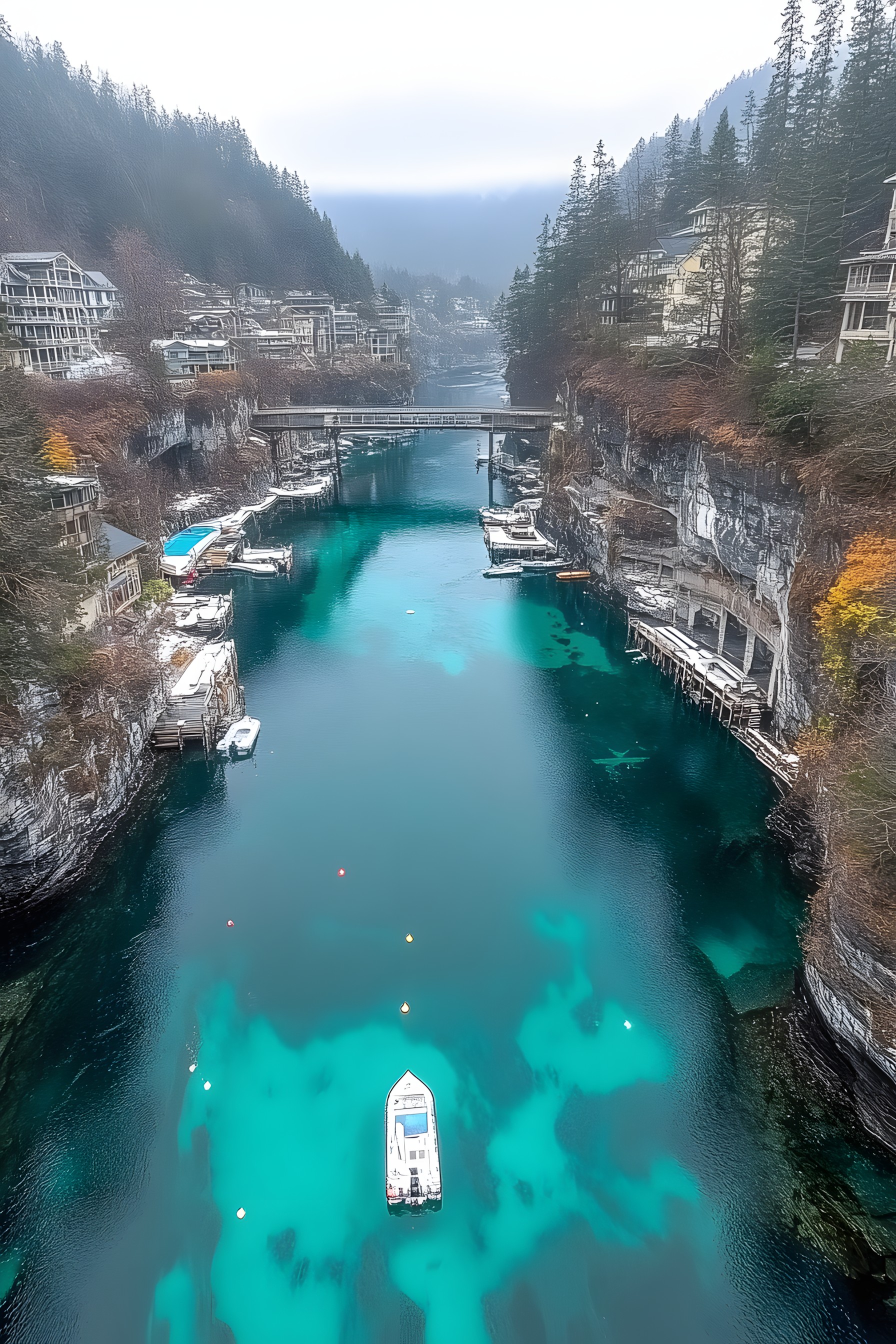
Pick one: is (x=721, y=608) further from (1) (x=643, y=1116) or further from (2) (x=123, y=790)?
(2) (x=123, y=790)

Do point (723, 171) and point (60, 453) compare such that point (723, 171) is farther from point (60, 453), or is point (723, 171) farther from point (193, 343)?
point (193, 343)

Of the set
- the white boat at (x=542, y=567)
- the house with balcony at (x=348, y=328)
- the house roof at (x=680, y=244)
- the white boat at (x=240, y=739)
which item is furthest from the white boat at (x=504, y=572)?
the house with balcony at (x=348, y=328)

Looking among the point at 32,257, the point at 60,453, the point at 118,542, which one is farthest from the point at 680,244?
the point at 32,257

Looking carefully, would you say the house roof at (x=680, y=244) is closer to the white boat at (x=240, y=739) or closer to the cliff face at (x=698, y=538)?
the cliff face at (x=698, y=538)

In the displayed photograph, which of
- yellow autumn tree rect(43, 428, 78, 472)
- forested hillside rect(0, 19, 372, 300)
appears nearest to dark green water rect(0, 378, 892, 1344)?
yellow autumn tree rect(43, 428, 78, 472)

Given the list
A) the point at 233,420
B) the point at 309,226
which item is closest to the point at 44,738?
the point at 233,420
